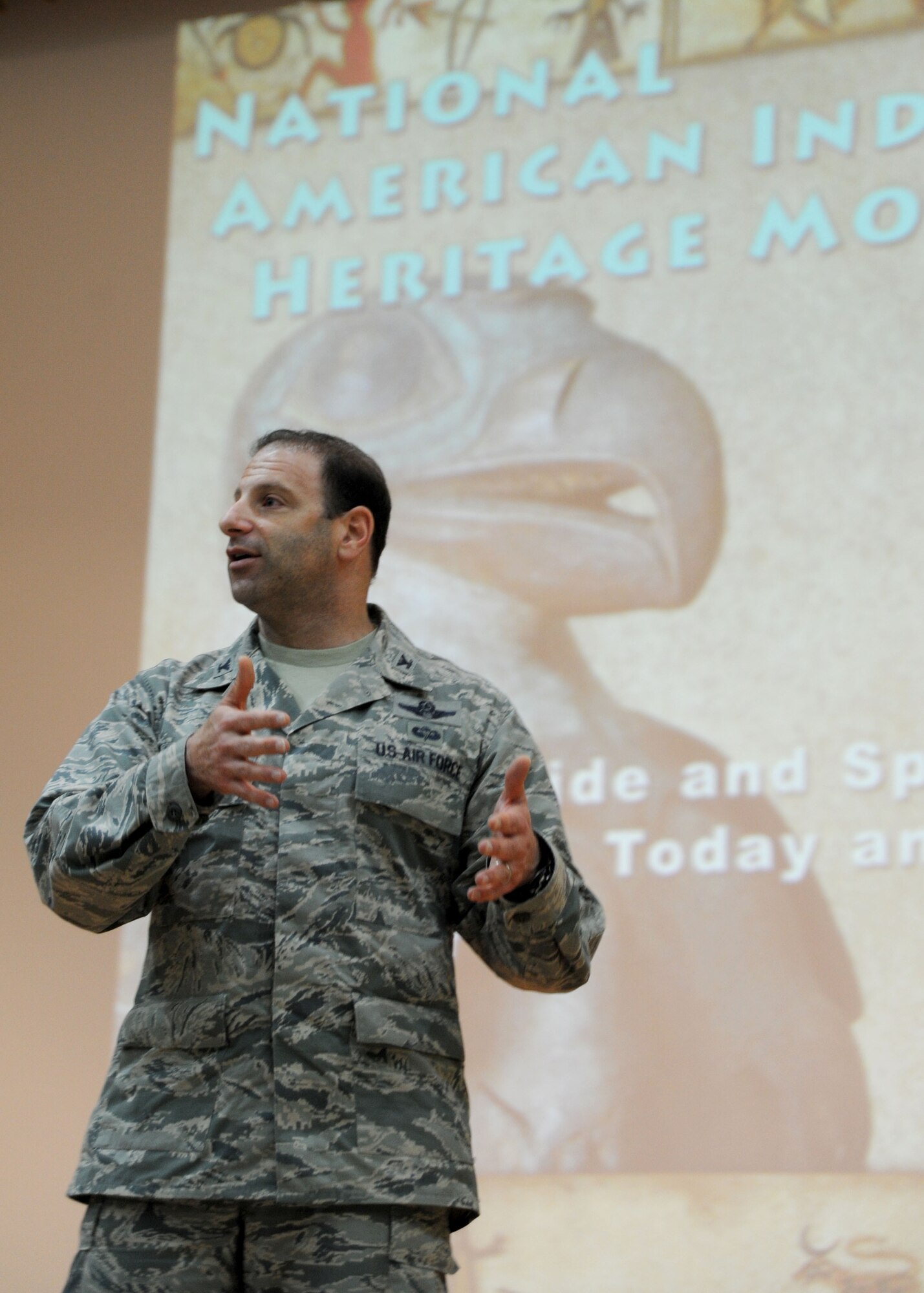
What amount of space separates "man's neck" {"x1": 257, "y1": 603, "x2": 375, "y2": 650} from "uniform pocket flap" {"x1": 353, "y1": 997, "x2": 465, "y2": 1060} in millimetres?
445

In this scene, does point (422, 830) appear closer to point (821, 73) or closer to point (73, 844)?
point (73, 844)

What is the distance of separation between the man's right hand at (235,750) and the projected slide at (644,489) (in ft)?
6.24

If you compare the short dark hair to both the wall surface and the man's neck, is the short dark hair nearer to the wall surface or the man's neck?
the man's neck

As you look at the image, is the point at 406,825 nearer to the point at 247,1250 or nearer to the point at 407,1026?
the point at 407,1026

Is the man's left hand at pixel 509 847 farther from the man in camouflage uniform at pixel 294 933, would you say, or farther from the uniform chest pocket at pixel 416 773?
the uniform chest pocket at pixel 416 773

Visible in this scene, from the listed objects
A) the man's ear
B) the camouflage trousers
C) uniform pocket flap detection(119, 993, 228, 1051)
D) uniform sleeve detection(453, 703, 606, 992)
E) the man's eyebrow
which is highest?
the man's eyebrow

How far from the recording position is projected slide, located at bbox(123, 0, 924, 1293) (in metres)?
3.20

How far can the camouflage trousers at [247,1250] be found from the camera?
160cm

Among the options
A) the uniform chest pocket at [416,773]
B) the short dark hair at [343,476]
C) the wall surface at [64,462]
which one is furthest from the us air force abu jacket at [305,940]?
the wall surface at [64,462]

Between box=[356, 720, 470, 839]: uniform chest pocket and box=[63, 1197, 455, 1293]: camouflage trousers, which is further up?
box=[356, 720, 470, 839]: uniform chest pocket

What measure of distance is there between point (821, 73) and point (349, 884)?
2626 mm

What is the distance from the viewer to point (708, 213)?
3.67 metres

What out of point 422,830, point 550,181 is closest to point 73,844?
point 422,830

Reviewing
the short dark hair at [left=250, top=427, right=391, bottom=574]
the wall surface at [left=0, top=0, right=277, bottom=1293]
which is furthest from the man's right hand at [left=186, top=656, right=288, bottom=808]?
the wall surface at [left=0, top=0, right=277, bottom=1293]
